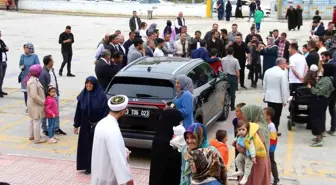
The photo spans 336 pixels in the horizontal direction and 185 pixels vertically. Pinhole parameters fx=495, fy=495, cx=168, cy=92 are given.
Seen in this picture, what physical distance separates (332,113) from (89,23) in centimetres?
2715

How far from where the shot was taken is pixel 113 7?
43.3 meters

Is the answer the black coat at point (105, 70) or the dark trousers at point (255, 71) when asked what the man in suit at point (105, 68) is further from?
the dark trousers at point (255, 71)

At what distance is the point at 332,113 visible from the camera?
10.8 meters

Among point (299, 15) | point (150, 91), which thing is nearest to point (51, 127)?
point (150, 91)

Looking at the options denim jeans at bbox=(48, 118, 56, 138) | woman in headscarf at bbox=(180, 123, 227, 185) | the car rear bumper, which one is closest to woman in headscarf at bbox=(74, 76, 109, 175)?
the car rear bumper

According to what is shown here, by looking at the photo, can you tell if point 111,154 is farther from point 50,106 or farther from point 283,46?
point 283,46

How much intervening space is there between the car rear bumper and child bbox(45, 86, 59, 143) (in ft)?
6.44

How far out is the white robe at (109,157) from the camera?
210 inches

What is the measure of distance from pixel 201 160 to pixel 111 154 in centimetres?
104

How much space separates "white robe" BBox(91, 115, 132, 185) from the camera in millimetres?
5340

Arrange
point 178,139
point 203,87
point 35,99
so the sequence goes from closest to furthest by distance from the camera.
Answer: point 178,139, point 35,99, point 203,87

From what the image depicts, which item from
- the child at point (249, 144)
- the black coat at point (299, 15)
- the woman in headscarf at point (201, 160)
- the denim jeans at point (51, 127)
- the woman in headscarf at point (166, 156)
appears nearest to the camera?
Result: the woman in headscarf at point (201, 160)

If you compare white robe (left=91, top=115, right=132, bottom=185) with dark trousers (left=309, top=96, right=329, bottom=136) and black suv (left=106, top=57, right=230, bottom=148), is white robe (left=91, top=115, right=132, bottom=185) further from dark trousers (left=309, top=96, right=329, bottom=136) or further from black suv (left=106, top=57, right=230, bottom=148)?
dark trousers (left=309, top=96, right=329, bottom=136)

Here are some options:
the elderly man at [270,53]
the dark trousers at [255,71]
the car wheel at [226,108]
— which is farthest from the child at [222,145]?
the dark trousers at [255,71]
